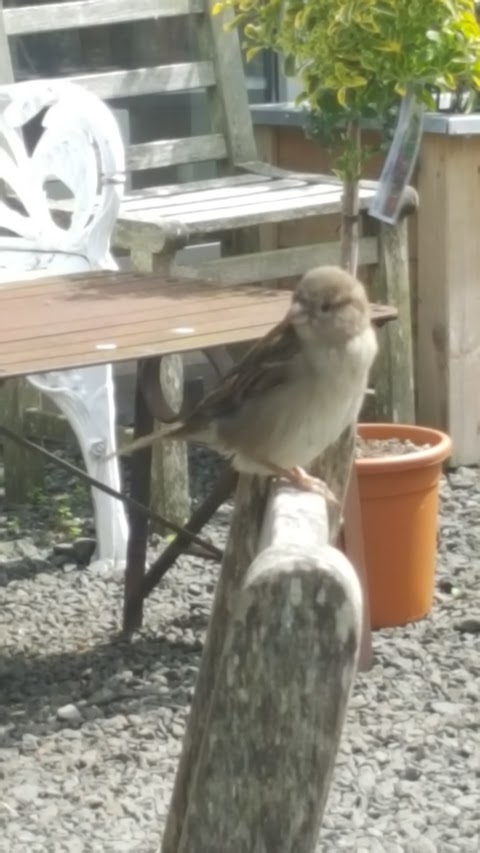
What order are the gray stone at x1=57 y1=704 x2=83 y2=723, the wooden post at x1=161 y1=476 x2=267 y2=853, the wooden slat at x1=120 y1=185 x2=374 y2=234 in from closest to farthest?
1. the wooden post at x1=161 y1=476 x2=267 y2=853
2. the gray stone at x1=57 y1=704 x2=83 y2=723
3. the wooden slat at x1=120 y1=185 x2=374 y2=234

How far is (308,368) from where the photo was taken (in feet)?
9.66

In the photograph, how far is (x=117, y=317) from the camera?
12.3 ft

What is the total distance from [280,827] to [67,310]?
2713 mm

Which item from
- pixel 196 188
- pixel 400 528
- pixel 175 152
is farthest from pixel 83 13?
pixel 400 528

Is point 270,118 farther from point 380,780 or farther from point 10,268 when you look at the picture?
point 380,780

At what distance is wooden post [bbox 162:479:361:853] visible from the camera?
3.87ft

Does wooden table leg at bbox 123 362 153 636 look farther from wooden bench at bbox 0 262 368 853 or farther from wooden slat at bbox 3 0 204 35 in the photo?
wooden bench at bbox 0 262 368 853

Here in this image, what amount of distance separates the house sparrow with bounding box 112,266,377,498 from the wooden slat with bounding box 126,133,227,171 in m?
2.90

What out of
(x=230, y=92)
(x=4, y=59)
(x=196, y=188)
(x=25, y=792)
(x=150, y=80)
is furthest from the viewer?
(x=230, y=92)

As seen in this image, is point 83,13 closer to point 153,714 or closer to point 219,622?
point 153,714

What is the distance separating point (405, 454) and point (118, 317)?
1064 millimetres

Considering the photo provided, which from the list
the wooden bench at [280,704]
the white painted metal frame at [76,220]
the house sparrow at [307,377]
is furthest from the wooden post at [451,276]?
the wooden bench at [280,704]

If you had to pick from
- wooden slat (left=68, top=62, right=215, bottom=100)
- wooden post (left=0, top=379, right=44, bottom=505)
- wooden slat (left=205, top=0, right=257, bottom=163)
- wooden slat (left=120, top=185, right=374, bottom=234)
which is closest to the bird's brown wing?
wooden slat (left=120, top=185, right=374, bottom=234)

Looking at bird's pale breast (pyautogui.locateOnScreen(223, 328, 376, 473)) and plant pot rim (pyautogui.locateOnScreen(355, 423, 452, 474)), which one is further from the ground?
bird's pale breast (pyautogui.locateOnScreen(223, 328, 376, 473))
